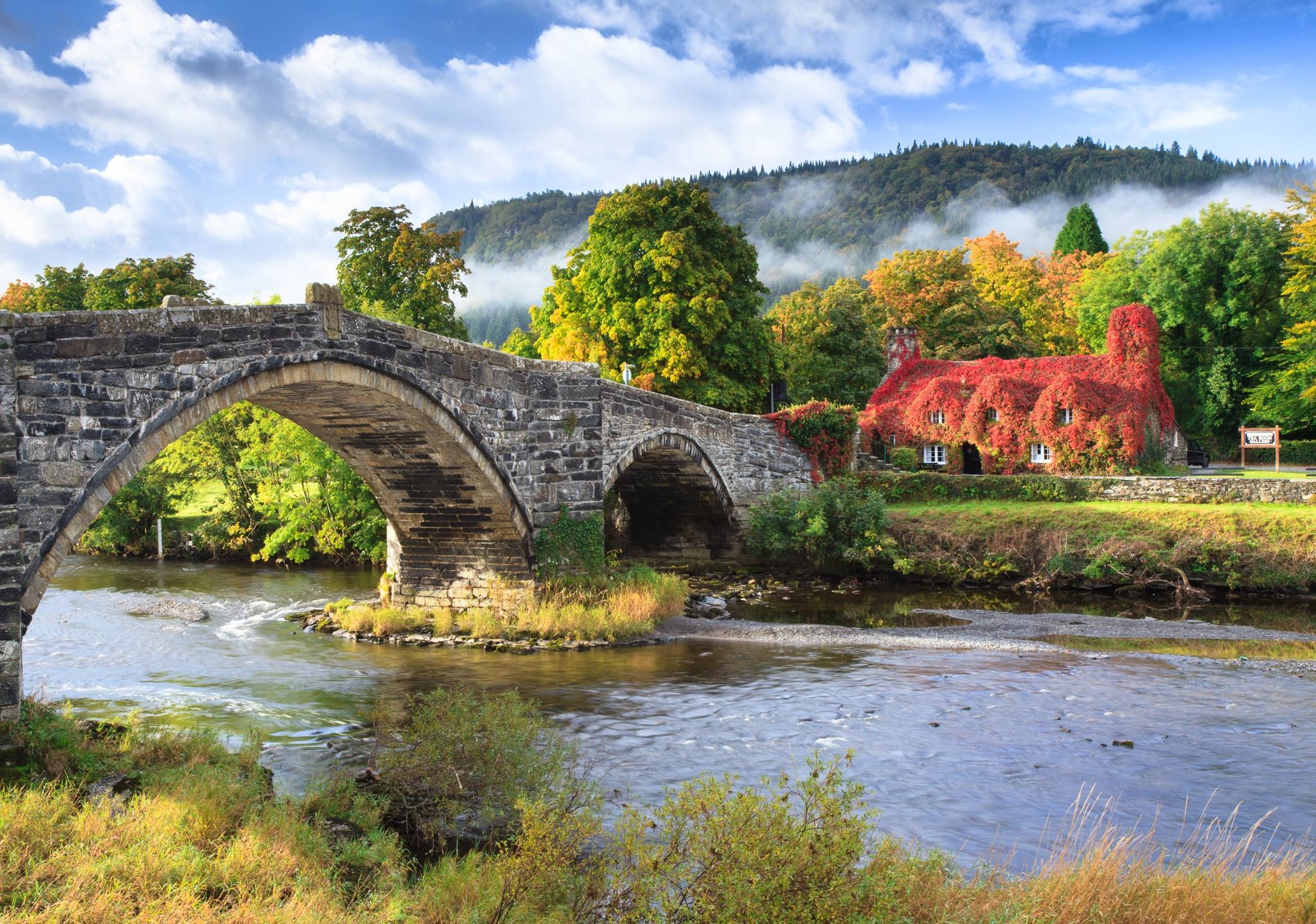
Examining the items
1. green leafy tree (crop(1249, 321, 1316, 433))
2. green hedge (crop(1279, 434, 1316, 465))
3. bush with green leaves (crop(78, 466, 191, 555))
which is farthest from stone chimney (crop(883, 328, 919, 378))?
bush with green leaves (crop(78, 466, 191, 555))

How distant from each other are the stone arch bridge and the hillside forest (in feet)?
15.9

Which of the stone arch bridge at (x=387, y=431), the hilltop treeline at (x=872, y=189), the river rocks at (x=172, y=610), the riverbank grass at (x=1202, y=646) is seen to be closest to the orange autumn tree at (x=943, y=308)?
the stone arch bridge at (x=387, y=431)

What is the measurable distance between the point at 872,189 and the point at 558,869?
115072 mm

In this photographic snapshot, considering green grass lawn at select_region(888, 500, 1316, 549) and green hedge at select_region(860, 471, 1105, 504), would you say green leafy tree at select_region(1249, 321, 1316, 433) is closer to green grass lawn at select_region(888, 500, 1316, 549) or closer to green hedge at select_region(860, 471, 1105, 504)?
green hedge at select_region(860, 471, 1105, 504)

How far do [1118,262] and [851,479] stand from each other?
71.3ft

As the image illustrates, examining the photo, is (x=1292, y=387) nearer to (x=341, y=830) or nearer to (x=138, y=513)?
(x=341, y=830)

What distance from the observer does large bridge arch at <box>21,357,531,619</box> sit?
11037 mm

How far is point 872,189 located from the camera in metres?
114

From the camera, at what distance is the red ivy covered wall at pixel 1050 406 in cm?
3042

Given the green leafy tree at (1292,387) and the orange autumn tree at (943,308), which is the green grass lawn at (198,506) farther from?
the green leafy tree at (1292,387)

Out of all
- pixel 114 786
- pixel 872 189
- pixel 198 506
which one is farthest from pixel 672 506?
pixel 872 189

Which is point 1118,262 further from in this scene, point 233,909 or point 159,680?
point 233,909

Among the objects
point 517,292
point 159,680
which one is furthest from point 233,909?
point 517,292

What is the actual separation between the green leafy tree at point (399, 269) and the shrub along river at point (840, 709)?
17.3m
